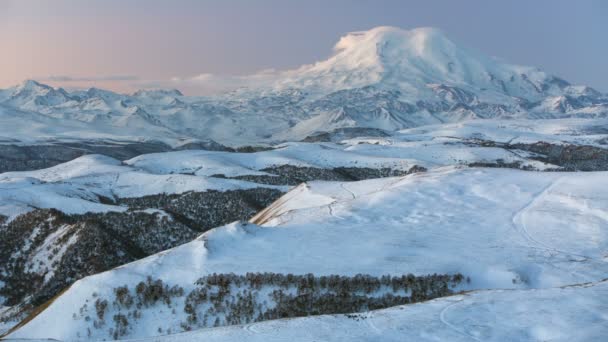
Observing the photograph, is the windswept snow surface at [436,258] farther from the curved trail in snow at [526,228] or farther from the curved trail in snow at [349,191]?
the curved trail in snow at [349,191]

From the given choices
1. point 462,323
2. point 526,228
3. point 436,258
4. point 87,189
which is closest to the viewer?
point 462,323

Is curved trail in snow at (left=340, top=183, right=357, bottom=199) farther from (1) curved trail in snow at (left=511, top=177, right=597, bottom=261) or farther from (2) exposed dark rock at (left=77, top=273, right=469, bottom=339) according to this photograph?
(2) exposed dark rock at (left=77, top=273, right=469, bottom=339)

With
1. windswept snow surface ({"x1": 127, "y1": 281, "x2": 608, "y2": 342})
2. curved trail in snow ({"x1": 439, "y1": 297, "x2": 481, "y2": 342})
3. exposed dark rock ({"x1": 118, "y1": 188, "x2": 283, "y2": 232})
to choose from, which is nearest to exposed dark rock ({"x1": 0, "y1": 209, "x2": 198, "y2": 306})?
exposed dark rock ({"x1": 118, "y1": 188, "x2": 283, "y2": 232})

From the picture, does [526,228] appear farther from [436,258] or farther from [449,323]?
[449,323]

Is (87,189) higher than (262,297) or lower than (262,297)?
higher

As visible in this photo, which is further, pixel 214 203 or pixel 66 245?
pixel 214 203

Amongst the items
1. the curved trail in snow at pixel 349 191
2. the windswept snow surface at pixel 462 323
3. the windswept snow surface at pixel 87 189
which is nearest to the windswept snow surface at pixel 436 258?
the windswept snow surface at pixel 462 323

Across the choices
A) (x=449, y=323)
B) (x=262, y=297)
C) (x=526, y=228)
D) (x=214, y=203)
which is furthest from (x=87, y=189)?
(x=449, y=323)

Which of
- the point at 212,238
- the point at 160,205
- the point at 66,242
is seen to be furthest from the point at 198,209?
the point at 212,238
